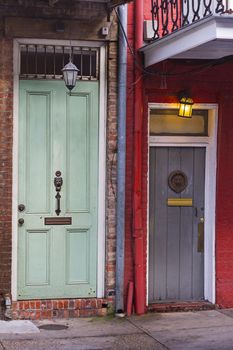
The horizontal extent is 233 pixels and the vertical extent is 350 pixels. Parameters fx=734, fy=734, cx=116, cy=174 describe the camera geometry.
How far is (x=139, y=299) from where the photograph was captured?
29.9ft

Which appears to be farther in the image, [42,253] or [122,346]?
[42,253]

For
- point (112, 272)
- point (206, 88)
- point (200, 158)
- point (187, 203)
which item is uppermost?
point (206, 88)

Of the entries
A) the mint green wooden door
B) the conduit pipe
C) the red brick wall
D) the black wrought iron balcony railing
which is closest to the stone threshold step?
the conduit pipe

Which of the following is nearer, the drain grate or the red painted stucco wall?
the drain grate

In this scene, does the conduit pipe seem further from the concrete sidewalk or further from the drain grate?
the drain grate

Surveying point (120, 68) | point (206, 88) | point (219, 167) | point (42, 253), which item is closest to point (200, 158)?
point (219, 167)

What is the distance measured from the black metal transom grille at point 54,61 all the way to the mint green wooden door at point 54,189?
113 millimetres

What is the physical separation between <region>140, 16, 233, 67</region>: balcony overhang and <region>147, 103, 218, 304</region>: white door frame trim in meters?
0.83

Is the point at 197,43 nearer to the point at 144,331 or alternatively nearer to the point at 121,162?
the point at 121,162

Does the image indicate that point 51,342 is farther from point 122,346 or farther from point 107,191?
point 107,191

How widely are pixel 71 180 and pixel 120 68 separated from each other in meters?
1.50

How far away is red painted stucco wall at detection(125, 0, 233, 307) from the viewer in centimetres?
914

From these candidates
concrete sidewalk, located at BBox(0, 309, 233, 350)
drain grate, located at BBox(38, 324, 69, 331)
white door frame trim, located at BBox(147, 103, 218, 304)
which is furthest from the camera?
white door frame trim, located at BBox(147, 103, 218, 304)

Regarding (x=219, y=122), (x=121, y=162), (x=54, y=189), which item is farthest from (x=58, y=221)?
(x=219, y=122)
